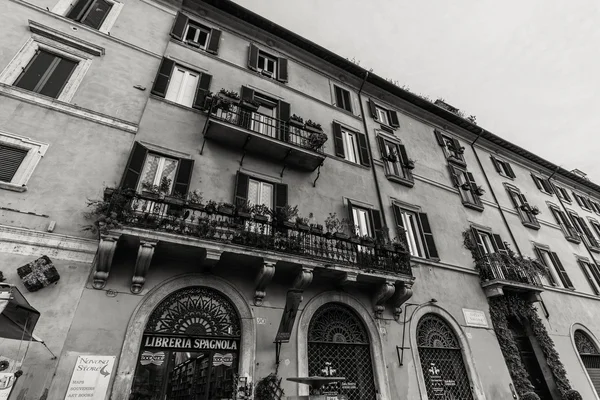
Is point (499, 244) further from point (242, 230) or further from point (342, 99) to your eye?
point (242, 230)

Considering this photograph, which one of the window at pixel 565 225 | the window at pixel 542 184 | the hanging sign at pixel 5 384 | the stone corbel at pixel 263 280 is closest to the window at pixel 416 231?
the stone corbel at pixel 263 280

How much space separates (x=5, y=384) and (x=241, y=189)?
5885 millimetres

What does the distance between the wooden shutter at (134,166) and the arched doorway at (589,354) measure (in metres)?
18.4

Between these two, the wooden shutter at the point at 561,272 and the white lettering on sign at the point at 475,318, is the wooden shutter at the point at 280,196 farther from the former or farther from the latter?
the wooden shutter at the point at 561,272

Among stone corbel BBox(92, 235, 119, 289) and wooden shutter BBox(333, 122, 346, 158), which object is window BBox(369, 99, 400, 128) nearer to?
wooden shutter BBox(333, 122, 346, 158)

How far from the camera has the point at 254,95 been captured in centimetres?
1148

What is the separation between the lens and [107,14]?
32.9ft

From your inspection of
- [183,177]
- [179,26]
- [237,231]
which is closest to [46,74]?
[183,177]

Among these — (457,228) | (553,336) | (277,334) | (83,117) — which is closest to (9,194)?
(83,117)

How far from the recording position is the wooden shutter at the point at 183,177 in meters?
7.95

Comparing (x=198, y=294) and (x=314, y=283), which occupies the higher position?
(x=314, y=283)

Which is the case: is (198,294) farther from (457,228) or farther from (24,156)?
(457,228)

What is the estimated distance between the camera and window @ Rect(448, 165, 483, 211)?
14.9m

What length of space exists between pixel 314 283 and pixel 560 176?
24.0 meters
